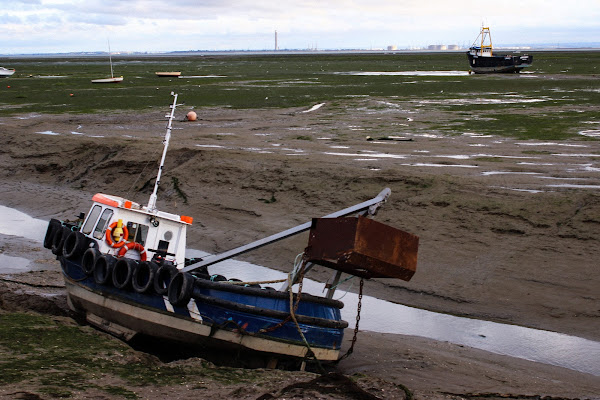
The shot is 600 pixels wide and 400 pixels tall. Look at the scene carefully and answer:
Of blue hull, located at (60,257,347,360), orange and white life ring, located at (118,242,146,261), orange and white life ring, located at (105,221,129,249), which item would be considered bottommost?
blue hull, located at (60,257,347,360)

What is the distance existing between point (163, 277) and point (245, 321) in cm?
144

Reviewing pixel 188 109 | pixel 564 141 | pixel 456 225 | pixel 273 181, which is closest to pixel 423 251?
pixel 456 225

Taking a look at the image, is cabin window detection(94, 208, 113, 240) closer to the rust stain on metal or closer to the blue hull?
the blue hull

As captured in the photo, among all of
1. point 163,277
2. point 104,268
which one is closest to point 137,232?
point 104,268

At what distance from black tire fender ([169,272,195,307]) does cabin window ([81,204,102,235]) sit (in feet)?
7.88

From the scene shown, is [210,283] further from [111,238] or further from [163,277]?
[111,238]

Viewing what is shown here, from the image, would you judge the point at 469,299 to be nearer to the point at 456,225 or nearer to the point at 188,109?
the point at 456,225

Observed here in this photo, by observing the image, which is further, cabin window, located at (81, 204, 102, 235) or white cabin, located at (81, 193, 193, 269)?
cabin window, located at (81, 204, 102, 235)

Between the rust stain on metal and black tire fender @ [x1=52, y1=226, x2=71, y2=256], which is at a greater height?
the rust stain on metal

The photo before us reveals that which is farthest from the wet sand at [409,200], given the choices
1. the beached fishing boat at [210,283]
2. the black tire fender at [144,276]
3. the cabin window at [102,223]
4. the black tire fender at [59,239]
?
the cabin window at [102,223]

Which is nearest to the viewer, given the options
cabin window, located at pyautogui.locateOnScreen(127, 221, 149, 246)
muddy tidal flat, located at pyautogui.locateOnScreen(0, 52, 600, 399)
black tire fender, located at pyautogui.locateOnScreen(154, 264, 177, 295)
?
muddy tidal flat, located at pyautogui.locateOnScreen(0, 52, 600, 399)

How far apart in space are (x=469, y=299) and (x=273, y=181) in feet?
25.9

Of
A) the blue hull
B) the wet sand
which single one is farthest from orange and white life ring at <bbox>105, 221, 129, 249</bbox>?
the wet sand

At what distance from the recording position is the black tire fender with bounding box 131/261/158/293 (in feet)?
32.6
